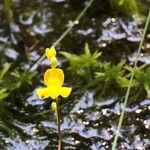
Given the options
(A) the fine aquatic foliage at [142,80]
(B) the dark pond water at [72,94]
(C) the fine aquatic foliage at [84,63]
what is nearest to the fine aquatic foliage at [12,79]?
(B) the dark pond water at [72,94]

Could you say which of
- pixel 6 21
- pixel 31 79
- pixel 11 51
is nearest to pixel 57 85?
pixel 31 79

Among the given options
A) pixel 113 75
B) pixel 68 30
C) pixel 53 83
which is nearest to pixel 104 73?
pixel 113 75

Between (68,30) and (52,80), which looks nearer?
(52,80)

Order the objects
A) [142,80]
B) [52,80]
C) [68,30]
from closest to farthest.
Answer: [52,80]
[142,80]
[68,30]

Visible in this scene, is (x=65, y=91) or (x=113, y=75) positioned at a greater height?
(x=113, y=75)

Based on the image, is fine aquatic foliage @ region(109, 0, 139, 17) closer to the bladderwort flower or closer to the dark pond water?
the dark pond water

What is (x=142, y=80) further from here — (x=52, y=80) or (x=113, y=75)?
(x=52, y=80)

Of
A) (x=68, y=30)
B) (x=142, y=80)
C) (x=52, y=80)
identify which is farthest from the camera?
(x=68, y=30)

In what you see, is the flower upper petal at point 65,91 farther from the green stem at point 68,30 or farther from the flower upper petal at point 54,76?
the green stem at point 68,30
